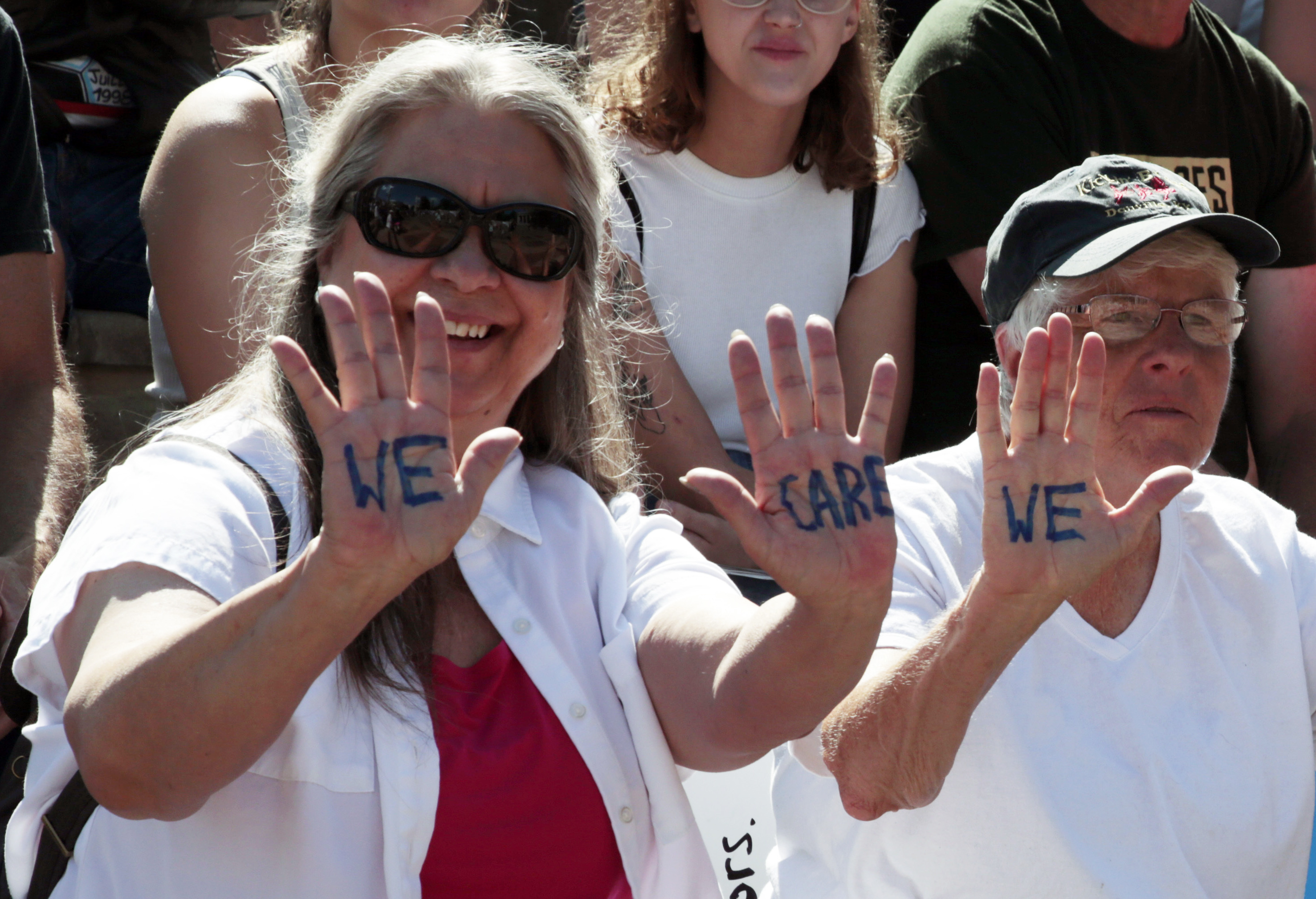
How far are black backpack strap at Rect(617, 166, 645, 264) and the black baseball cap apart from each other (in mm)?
909

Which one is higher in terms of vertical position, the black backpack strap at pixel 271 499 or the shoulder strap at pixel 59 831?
the black backpack strap at pixel 271 499

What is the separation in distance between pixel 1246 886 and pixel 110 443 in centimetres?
291

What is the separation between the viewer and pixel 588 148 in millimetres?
1925

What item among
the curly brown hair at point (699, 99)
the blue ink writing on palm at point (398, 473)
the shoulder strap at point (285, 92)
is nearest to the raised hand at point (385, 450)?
the blue ink writing on palm at point (398, 473)

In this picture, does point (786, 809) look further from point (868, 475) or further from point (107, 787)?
point (107, 787)

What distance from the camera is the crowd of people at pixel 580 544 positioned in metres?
1.41

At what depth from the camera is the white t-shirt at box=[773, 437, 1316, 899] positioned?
6.07 feet

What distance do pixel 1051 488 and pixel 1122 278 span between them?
2.21 ft

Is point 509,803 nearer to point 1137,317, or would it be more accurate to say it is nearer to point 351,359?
point 351,359

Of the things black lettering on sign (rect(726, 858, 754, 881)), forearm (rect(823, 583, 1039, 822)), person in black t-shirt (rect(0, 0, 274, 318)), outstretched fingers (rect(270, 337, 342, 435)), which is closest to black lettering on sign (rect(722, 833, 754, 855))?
black lettering on sign (rect(726, 858, 754, 881))

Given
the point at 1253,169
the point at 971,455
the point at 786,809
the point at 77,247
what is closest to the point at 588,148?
the point at 971,455

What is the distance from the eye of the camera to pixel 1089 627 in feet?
6.34

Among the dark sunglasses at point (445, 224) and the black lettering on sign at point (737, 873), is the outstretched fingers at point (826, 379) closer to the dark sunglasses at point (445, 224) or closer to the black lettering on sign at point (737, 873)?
the dark sunglasses at point (445, 224)

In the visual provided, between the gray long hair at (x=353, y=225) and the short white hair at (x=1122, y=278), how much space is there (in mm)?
666
